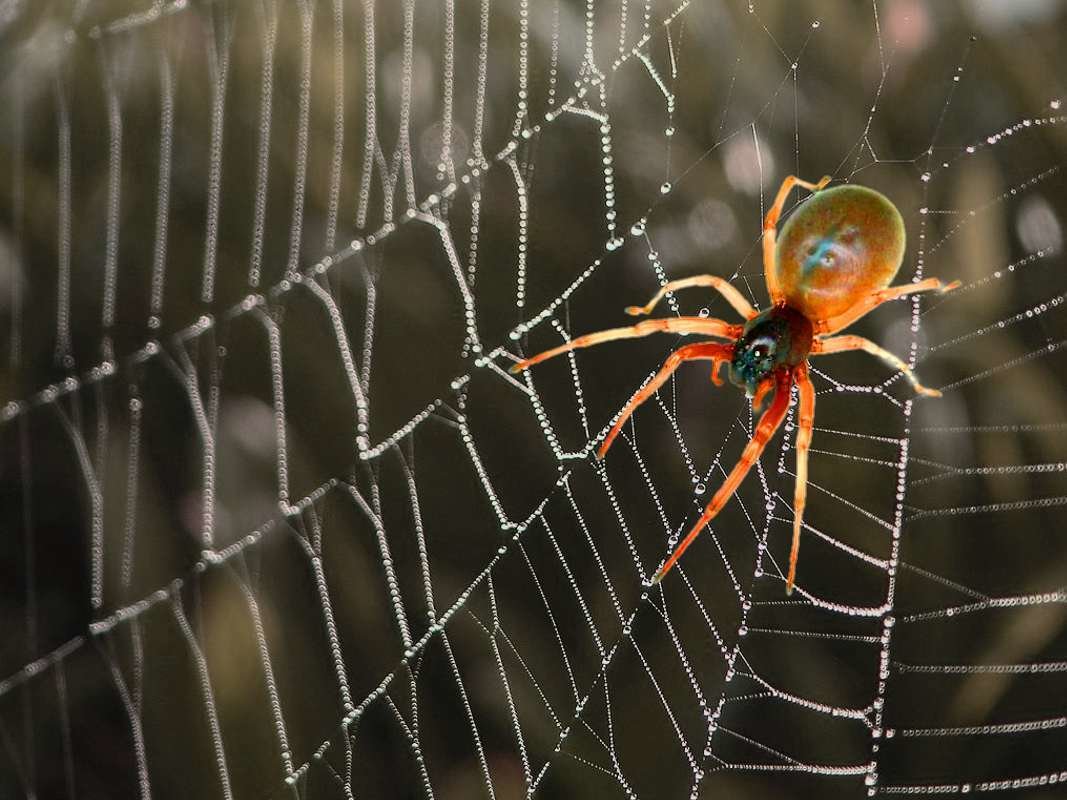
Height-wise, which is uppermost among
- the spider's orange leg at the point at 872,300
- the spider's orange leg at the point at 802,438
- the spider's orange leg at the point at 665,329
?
the spider's orange leg at the point at 665,329

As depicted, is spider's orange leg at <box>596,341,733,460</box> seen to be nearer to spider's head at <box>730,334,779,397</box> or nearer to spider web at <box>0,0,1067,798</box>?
spider's head at <box>730,334,779,397</box>

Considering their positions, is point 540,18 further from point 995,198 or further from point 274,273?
point 995,198

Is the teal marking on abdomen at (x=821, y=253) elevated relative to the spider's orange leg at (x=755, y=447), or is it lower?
elevated

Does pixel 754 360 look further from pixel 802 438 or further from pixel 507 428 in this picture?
pixel 507 428

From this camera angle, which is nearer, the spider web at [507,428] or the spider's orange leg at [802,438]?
the spider's orange leg at [802,438]

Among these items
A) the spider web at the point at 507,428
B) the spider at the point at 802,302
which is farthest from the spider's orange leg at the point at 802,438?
the spider web at the point at 507,428

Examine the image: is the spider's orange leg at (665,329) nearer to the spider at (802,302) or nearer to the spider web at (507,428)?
the spider at (802,302)

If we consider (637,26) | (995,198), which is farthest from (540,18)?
(995,198)
